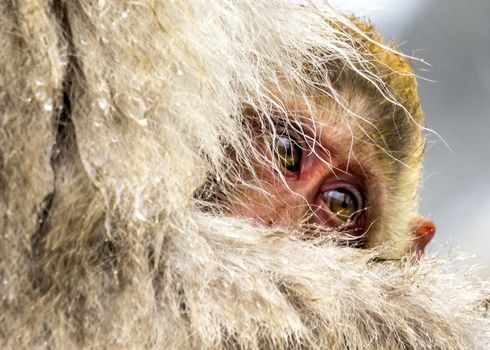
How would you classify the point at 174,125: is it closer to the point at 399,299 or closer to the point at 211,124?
the point at 211,124

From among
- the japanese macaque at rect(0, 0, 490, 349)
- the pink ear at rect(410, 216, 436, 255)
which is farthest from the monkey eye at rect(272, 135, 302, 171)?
the pink ear at rect(410, 216, 436, 255)

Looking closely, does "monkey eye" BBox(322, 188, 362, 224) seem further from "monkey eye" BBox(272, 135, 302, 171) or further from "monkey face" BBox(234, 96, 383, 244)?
"monkey eye" BBox(272, 135, 302, 171)

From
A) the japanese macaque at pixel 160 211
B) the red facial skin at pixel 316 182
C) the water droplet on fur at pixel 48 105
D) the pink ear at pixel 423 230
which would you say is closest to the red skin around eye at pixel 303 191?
the red facial skin at pixel 316 182

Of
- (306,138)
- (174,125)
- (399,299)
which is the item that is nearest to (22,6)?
(174,125)

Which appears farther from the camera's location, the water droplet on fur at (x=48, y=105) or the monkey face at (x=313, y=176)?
the monkey face at (x=313, y=176)

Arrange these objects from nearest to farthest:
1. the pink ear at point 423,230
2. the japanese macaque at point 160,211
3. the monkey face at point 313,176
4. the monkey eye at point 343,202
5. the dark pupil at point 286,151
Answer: the japanese macaque at point 160,211 → the monkey face at point 313,176 → the dark pupil at point 286,151 → the monkey eye at point 343,202 → the pink ear at point 423,230

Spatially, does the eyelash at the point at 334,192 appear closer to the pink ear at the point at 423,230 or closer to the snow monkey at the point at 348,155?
the snow monkey at the point at 348,155
